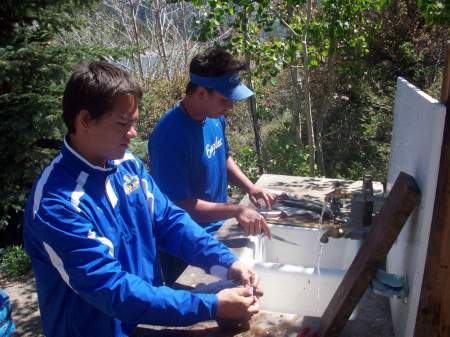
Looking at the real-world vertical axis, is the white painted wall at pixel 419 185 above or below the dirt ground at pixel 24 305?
above

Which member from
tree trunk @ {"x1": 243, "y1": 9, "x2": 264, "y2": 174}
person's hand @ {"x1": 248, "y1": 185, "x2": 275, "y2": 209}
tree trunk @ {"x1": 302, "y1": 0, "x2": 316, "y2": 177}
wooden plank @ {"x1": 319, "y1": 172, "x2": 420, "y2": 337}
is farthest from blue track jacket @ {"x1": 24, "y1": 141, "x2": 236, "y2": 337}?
tree trunk @ {"x1": 302, "y1": 0, "x2": 316, "y2": 177}

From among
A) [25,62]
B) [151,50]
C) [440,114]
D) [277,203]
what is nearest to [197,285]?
[277,203]

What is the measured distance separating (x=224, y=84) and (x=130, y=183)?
3.15 feet

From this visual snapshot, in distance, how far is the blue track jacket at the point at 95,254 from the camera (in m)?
1.28

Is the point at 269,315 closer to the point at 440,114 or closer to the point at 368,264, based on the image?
the point at 368,264

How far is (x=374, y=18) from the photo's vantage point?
7875 mm

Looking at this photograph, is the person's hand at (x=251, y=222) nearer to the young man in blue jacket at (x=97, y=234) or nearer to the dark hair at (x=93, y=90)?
the young man in blue jacket at (x=97, y=234)

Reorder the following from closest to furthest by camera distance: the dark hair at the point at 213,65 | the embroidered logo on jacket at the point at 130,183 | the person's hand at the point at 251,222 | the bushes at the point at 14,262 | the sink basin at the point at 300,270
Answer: the embroidered logo on jacket at the point at 130,183
the sink basin at the point at 300,270
the person's hand at the point at 251,222
the dark hair at the point at 213,65
the bushes at the point at 14,262

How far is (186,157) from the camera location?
234 centimetres

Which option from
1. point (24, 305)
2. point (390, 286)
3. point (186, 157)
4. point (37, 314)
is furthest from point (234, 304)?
point (24, 305)

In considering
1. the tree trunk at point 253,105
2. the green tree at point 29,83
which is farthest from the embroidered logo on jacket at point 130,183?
the tree trunk at point 253,105

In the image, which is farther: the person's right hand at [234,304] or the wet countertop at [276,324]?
the wet countertop at [276,324]

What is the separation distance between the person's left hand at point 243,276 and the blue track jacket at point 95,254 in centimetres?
26

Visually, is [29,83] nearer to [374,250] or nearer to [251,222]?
[251,222]
